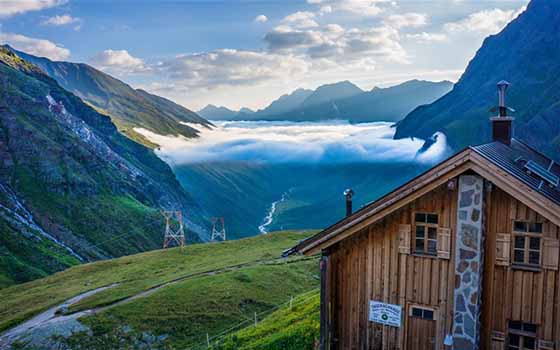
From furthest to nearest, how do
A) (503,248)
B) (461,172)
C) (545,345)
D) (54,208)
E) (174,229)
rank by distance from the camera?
(174,229) → (54,208) → (461,172) → (503,248) → (545,345)

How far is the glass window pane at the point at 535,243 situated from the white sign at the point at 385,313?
5827 millimetres

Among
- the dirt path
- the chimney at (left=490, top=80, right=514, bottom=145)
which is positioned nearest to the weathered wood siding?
the chimney at (left=490, top=80, right=514, bottom=145)

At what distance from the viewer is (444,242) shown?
64.2 feet

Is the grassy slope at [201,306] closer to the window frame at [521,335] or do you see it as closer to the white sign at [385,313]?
the white sign at [385,313]

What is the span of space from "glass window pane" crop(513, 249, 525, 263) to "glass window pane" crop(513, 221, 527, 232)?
832 mm

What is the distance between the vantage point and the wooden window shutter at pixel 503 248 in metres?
18.5

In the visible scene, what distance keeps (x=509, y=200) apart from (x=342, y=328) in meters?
9.18

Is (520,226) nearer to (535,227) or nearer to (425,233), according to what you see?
(535,227)

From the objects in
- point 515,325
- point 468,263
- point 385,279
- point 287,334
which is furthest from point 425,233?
point 287,334

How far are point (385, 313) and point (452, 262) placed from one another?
3757 mm

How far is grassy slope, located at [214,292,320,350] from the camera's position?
93.6 feet

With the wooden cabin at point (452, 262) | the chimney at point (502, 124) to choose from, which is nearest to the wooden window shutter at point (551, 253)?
the wooden cabin at point (452, 262)

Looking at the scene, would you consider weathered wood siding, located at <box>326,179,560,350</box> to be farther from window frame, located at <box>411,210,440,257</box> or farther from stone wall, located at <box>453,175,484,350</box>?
stone wall, located at <box>453,175,484,350</box>

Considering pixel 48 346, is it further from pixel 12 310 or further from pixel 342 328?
pixel 342 328
